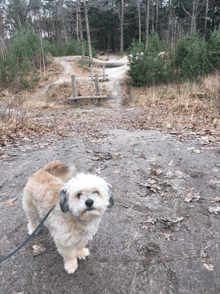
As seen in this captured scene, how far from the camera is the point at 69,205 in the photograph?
213 cm

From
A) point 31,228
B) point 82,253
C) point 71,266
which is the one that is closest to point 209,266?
point 82,253

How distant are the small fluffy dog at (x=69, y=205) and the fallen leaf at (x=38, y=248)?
303 millimetres

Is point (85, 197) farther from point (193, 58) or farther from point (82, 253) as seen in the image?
point (193, 58)

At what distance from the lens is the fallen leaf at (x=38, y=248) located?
2814 millimetres

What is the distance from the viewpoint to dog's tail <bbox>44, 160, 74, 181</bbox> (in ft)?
9.68

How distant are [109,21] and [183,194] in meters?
40.3

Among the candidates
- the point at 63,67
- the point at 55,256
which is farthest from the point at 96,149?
the point at 63,67

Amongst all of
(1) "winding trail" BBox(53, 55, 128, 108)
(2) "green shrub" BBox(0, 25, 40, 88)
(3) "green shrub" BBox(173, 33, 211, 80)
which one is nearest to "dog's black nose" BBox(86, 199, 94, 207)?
(1) "winding trail" BBox(53, 55, 128, 108)

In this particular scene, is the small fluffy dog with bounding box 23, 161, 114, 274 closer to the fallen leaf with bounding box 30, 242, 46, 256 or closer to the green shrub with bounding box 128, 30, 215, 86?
the fallen leaf with bounding box 30, 242, 46, 256

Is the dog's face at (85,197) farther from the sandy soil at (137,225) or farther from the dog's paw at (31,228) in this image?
the dog's paw at (31,228)

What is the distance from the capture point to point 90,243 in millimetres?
2957

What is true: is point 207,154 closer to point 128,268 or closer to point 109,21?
point 128,268

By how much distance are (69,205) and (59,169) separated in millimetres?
951

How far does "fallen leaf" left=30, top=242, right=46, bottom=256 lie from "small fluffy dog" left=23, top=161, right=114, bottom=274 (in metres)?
0.30
